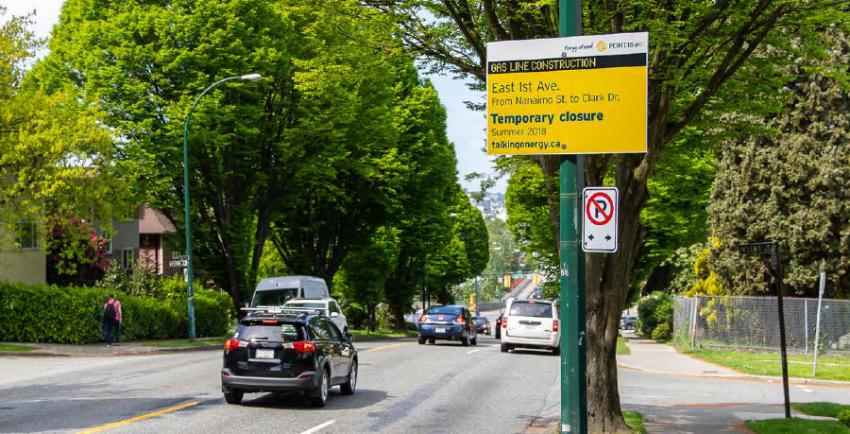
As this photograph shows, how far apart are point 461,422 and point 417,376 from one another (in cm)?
692

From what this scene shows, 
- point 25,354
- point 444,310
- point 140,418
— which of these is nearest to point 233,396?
point 140,418

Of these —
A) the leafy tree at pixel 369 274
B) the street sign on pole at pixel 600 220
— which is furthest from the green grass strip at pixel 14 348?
the leafy tree at pixel 369 274

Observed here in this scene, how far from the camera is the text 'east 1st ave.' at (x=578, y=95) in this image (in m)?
9.98

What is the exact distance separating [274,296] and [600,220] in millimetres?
25458

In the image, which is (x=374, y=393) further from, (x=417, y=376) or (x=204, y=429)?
(x=204, y=429)

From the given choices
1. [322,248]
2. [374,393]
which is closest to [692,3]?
[374,393]

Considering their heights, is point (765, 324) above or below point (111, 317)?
below

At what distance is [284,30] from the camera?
36.3m

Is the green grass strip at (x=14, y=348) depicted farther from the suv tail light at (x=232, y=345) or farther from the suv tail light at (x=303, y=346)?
the suv tail light at (x=303, y=346)

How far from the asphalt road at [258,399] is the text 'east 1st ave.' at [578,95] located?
5194 millimetres

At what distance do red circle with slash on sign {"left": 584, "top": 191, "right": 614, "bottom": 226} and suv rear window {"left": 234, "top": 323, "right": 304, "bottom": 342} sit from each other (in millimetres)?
6949

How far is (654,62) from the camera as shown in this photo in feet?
40.8

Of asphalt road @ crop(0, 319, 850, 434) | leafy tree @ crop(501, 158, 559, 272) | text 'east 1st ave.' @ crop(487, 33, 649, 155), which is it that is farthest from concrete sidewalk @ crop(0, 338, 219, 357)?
text 'east 1st ave.' @ crop(487, 33, 649, 155)

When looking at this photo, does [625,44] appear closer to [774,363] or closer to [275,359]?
[275,359]
